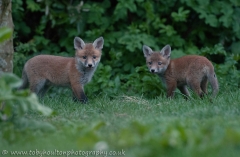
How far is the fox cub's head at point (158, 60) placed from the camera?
1002cm

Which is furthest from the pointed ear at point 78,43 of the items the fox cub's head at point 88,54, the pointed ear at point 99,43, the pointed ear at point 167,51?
the pointed ear at point 167,51

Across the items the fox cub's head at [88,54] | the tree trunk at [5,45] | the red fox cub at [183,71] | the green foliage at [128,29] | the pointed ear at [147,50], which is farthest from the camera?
the green foliage at [128,29]

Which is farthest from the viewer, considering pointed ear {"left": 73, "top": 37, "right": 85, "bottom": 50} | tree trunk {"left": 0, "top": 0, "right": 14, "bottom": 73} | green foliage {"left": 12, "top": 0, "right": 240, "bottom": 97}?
green foliage {"left": 12, "top": 0, "right": 240, "bottom": 97}

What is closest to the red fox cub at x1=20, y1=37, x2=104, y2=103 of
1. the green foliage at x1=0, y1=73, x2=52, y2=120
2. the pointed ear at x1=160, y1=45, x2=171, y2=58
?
the pointed ear at x1=160, y1=45, x2=171, y2=58

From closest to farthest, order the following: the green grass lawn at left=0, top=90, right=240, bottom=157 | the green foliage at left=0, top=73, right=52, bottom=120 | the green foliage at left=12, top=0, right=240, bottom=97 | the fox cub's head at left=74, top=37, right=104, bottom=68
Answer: the green grass lawn at left=0, top=90, right=240, bottom=157, the green foliage at left=0, top=73, right=52, bottom=120, the fox cub's head at left=74, top=37, right=104, bottom=68, the green foliage at left=12, top=0, right=240, bottom=97

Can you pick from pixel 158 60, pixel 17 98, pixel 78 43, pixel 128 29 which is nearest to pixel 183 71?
pixel 158 60

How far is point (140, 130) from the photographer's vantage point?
492 cm

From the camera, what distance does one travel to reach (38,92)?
979cm

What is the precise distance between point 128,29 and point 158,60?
2.33 metres

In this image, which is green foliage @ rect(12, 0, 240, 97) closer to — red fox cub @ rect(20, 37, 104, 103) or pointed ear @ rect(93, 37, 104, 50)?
pointed ear @ rect(93, 37, 104, 50)

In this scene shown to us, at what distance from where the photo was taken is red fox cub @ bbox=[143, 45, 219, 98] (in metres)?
9.15

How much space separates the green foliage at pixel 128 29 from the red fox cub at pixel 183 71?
864mm

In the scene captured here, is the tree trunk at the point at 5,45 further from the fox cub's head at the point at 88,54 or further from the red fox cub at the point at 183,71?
the red fox cub at the point at 183,71

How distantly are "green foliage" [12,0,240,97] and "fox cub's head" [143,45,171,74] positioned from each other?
644 millimetres
